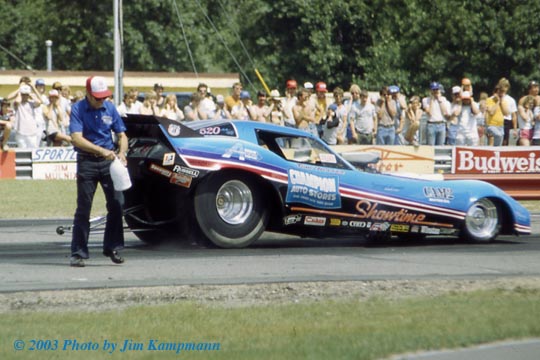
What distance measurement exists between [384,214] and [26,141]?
453 inches

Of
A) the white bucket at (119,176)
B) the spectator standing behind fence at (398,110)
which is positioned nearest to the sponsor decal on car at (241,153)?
the white bucket at (119,176)

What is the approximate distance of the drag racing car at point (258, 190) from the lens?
38.5 feet

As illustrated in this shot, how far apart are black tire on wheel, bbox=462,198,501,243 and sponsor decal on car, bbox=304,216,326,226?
188 centimetres

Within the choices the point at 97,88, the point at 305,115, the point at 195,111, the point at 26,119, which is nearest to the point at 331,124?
the point at 305,115

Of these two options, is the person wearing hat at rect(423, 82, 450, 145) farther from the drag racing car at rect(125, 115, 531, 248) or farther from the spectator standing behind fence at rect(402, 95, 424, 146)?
the drag racing car at rect(125, 115, 531, 248)

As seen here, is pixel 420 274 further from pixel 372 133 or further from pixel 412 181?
pixel 372 133

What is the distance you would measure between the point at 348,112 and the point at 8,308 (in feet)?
48.5

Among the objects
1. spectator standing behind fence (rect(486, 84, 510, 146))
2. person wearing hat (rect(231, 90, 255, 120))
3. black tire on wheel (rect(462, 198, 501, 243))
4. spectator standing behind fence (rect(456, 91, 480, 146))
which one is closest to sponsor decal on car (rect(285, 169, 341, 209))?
black tire on wheel (rect(462, 198, 501, 243))

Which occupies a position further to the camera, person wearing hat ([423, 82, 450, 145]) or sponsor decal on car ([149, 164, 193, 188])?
person wearing hat ([423, 82, 450, 145])

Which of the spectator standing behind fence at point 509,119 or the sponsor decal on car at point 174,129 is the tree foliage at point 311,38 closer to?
the spectator standing behind fence at point 509,119

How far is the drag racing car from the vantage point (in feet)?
38.5

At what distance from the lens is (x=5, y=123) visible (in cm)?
2197

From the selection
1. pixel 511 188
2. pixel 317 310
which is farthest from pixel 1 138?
pixel 317 310

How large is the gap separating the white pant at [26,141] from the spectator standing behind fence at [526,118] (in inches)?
386
